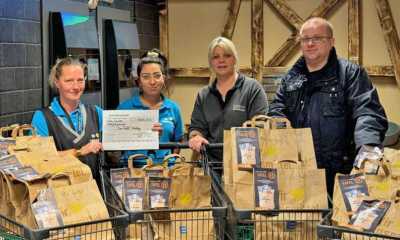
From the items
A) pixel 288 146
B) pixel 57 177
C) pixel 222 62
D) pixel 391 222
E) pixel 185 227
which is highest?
pixel 222 62

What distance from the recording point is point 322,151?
348 centimetres

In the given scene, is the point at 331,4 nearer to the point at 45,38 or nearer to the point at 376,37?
the point at 376,37

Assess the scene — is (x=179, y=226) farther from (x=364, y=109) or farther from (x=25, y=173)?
(x=364, y=109)

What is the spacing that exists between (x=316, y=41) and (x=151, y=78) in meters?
1.18

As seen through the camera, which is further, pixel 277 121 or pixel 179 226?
pixel 277 121

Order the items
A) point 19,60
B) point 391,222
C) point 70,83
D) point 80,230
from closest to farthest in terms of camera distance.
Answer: point 391,222 < point 80,230 < point 70,83 < point 19,60

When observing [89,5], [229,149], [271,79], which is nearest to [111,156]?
[229,149]

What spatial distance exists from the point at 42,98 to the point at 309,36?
2206 millimetres

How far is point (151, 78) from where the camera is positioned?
159 inches

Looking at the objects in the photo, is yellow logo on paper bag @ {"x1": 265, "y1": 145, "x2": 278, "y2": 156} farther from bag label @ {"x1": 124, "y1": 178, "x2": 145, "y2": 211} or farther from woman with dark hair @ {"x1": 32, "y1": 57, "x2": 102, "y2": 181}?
woman with dark hair @ {"x1": 32, "y1": 57, "x2": 102, "y2": 181}

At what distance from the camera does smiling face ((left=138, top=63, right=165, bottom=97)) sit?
4035 mm

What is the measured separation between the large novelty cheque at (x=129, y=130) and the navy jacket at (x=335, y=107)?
0.80 meters

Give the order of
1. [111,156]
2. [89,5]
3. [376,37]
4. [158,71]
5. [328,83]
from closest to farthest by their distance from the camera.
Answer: [328,83]
[111,156]
[158,71]
[89,5]
[376,37]

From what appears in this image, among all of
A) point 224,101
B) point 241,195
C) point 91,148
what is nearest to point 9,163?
point 91,148
